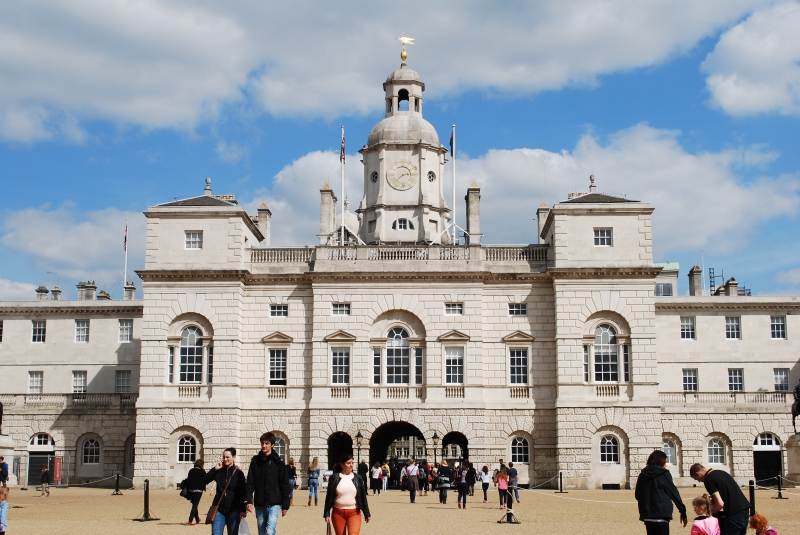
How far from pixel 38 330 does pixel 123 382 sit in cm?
573

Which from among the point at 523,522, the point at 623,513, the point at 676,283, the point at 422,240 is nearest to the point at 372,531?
the point at 523,522

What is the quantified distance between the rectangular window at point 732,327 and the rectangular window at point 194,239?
94.1 feet

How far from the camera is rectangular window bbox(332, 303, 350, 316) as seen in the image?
153 ft

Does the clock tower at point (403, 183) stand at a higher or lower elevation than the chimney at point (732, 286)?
higher

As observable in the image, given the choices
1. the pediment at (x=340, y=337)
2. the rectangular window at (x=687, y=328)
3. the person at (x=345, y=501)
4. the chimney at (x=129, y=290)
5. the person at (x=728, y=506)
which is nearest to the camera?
the person at (x=728, y=506)

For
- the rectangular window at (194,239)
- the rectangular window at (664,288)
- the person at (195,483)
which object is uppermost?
the rectangular window at (664,288)

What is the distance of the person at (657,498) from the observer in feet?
47.8

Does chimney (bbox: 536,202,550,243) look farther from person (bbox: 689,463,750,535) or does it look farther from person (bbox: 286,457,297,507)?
person (bbox: 689,463,750,535)

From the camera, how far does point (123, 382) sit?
179 ft

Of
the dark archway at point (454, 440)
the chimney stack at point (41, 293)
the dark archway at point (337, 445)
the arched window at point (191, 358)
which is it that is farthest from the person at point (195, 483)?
the chimney stack at point (41, 293)

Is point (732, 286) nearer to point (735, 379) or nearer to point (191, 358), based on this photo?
point (735, 379)

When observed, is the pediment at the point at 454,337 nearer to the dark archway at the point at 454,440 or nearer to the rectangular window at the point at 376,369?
the rectangular window at the point at 376,369

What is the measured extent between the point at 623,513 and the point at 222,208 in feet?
85.9

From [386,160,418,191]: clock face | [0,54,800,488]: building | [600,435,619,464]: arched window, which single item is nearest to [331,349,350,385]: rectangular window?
[0,54,800,488]: building
